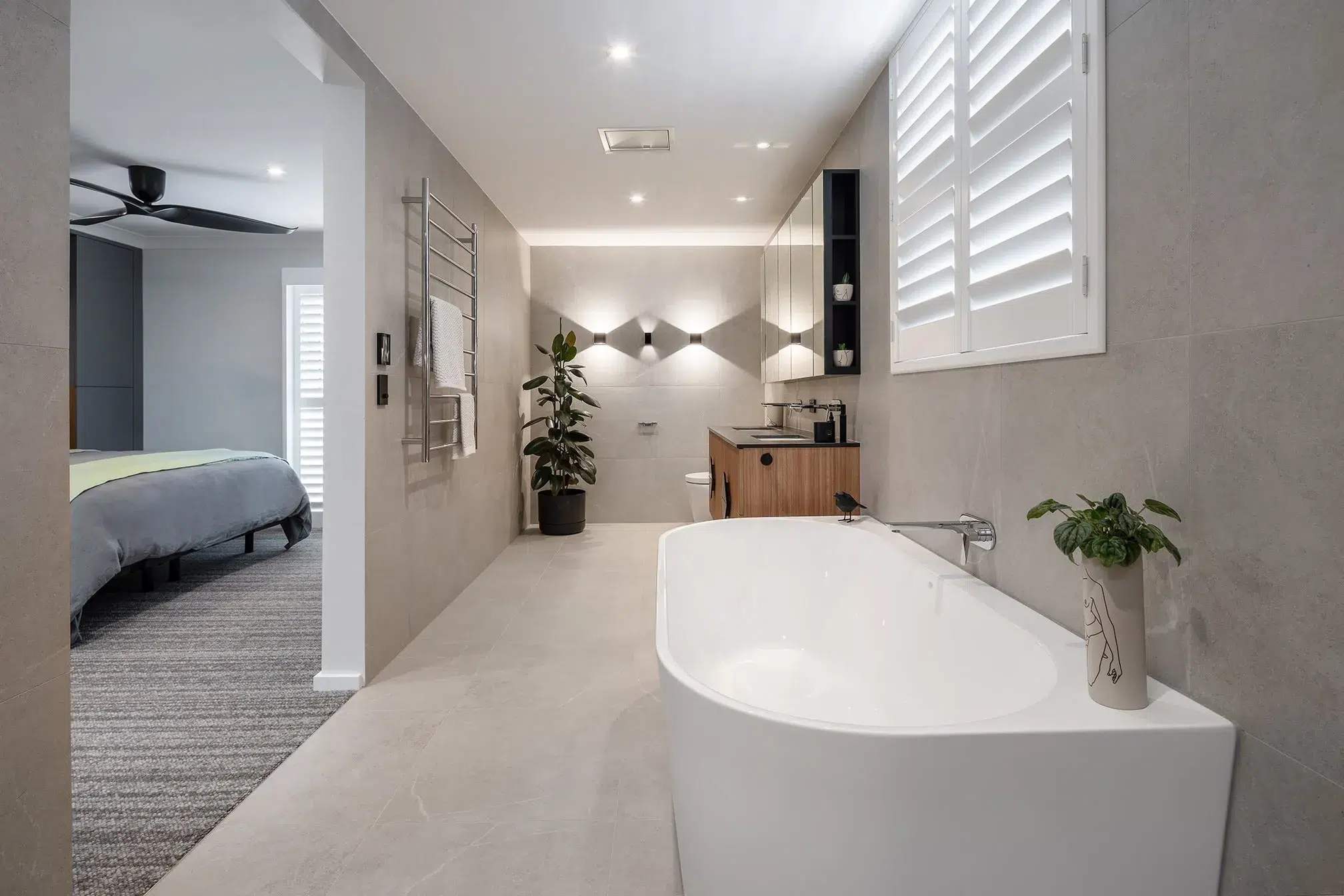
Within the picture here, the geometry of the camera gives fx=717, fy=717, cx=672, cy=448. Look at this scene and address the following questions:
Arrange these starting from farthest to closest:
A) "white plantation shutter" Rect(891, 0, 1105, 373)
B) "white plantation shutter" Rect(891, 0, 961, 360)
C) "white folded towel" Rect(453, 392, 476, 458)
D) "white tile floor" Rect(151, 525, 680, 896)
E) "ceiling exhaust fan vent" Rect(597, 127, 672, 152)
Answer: "white folded towel" Rect(453, 392, 476, 458)
"ceiling exhaust fan vent" Rect(597, 127, 672, 152)
"white plantation shutter" Rect(891, 0, 961, 360)
"white tile floor" Rect(151, 525, 680, 896)
"white plantation shutter" Rect(891, 0, 1105, 373)

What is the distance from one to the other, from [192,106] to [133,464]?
1.93 metres

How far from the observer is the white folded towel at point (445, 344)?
318 centimetres

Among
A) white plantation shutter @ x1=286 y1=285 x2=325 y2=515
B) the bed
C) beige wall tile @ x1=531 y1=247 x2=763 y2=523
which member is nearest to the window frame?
white plantation shutter @ x1=286 y1=285 x2=325 y2=515

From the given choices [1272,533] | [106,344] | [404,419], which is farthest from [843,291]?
[106,344]

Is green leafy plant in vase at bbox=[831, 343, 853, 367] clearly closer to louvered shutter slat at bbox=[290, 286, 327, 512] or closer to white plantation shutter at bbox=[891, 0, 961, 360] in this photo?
white plantation shutter at bbox=[891, 0, 961, 360]

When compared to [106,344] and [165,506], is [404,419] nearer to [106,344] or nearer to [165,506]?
[165,506]

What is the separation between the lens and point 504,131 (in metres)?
3.42

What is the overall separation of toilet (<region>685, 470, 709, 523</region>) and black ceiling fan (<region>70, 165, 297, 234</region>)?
3.08m

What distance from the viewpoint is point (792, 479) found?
3.05 m

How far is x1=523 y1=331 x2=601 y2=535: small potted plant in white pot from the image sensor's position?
5.38 meters

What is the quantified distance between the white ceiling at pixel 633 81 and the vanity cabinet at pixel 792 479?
1.49 metres

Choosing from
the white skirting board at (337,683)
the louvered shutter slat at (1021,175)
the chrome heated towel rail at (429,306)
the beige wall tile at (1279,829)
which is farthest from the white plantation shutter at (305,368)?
the beige wall tile at (1279,829)

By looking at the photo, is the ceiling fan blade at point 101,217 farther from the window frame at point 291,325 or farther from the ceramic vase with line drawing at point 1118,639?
the ceramic vase with line drawing at point 1118,639

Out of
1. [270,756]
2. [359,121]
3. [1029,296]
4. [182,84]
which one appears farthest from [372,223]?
[1029,296]
